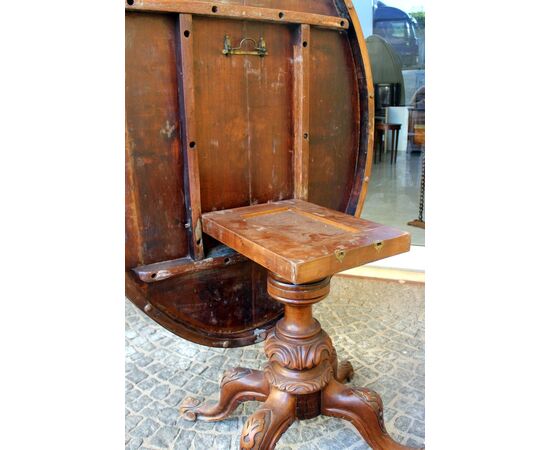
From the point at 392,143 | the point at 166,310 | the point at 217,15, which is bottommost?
the point at 166,310

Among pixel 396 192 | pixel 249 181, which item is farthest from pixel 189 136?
pixel 396 192

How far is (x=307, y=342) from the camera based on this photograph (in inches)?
66.1

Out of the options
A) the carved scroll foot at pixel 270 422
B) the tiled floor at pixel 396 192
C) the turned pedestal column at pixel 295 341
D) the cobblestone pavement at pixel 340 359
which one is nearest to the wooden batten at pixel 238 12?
the turned pedestal column at pixel 295 341

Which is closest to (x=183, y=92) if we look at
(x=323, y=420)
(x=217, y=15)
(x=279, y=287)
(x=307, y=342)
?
(x=217, y=15)

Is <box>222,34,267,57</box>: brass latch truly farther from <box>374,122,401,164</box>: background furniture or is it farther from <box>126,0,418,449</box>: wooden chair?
<box>374,122,401,164</box>: background furniture

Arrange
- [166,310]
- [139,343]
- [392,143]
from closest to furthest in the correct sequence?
[166,310], [139,343], [392,143]

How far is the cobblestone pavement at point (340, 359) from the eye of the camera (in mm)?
1835

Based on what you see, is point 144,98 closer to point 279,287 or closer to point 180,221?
point 180,221

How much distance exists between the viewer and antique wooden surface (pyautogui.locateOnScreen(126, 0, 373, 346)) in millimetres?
Answer: 1521

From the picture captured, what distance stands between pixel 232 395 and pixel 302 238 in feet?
2.73

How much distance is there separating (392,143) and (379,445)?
99.3 inches

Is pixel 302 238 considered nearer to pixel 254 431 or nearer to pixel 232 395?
pixel 254 431

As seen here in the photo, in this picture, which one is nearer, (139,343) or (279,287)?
(279,287)

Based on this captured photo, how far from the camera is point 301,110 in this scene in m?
1.81
